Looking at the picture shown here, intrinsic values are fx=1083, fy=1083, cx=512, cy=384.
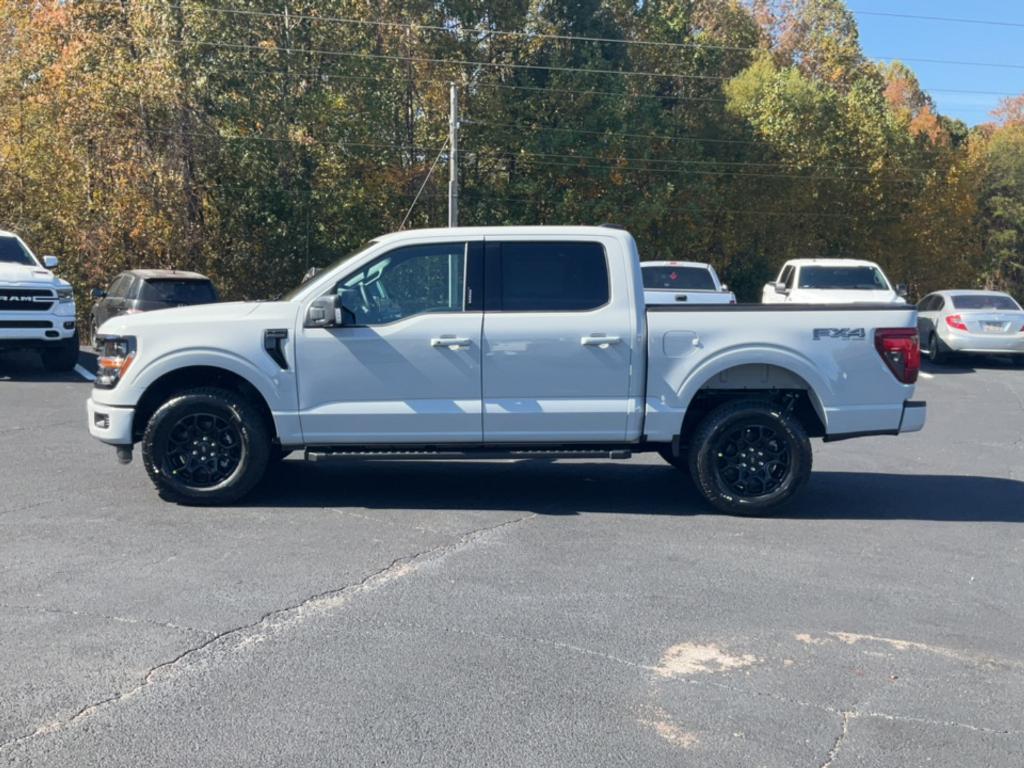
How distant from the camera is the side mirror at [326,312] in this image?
25.0 feet

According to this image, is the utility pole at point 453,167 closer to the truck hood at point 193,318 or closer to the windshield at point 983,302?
the windshield at point 983,302

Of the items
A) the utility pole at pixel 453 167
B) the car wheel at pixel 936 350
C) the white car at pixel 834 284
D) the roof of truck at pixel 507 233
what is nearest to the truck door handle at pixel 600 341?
the roof of truck at pixel 507 233

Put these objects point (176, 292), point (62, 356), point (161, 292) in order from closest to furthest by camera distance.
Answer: point (62, 356)
point (161, 292)
point (176, 292)

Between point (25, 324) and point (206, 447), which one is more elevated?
point (25, 324)

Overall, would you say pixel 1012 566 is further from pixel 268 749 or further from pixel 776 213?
pixel 776 213

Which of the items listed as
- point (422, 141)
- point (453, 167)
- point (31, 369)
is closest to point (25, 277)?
point (31, 369)

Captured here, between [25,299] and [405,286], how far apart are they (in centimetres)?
996

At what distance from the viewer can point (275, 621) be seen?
5.43 meters

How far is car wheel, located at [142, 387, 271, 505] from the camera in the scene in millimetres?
7812

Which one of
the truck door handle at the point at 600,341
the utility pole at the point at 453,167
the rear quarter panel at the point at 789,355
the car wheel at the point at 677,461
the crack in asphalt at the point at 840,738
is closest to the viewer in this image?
the crack in asphalt at the point at 840,738

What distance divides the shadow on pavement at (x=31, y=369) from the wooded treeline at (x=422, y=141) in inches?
401

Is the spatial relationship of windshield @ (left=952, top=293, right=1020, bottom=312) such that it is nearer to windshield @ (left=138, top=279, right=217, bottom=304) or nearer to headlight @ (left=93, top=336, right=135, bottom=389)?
windshield @ (left=138, top=279, right=217, bottom=304)

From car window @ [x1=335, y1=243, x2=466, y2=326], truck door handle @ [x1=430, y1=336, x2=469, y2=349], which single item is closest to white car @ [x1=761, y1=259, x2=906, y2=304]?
car window @ [x1=335, y1=243, x2=466, y2=326]

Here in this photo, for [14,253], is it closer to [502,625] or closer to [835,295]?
[835,295]
